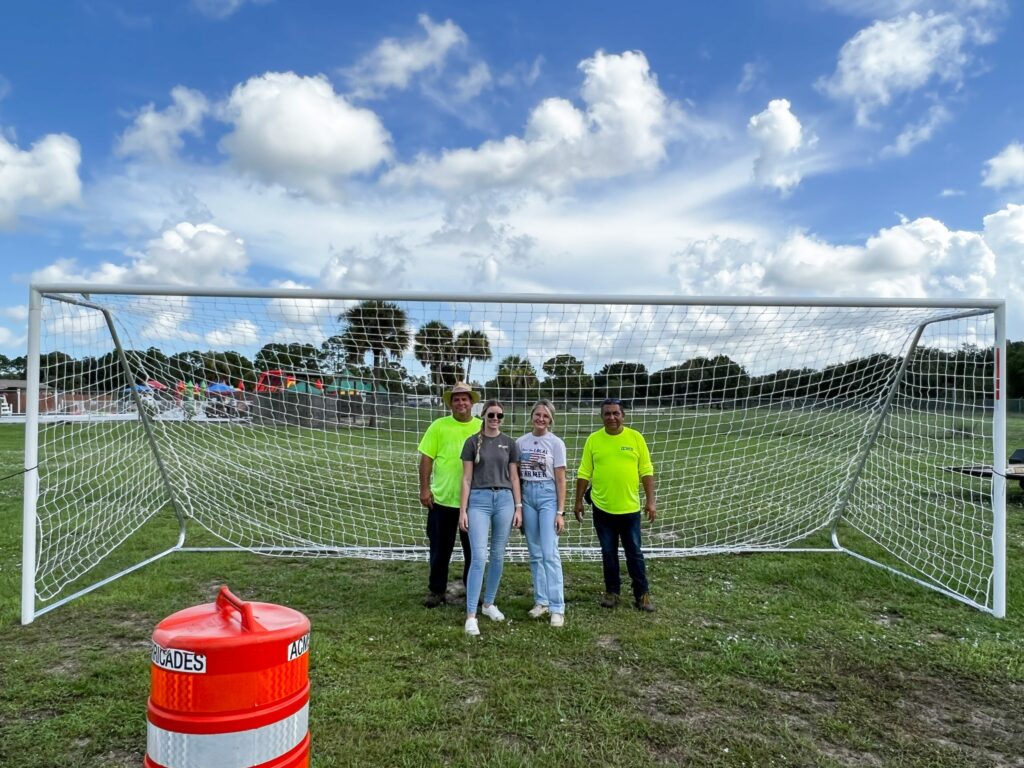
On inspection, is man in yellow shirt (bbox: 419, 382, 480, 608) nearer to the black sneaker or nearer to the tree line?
the black sneaker

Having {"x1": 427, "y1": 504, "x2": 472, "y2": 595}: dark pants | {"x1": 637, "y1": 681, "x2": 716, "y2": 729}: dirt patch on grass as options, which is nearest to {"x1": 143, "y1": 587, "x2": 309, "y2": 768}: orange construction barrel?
{"x1": 637, "y1": 681, "x2": 716, "y2": 729}: dirt patch on grass

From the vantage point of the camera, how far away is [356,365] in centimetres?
591

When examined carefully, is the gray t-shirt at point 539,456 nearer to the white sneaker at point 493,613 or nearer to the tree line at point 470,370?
the white sneaker at point 493,613

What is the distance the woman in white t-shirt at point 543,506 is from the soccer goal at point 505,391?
103 centimetres

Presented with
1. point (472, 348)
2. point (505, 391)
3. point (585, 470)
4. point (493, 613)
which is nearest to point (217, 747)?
point (493, 613)

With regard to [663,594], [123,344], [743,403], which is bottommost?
[663,594]

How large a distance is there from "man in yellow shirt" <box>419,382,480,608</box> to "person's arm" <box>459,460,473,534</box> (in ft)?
0.80

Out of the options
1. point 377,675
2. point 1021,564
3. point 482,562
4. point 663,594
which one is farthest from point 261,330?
point 1021,564

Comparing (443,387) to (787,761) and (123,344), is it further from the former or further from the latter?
(787,761)

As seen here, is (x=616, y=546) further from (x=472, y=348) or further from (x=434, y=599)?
(x=472, y=348)

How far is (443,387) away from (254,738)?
4661 millimetres

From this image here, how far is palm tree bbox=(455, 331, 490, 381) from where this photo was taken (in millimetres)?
5918

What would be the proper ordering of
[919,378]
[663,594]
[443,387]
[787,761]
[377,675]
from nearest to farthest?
1. [787,761]
2. [377,675]
3. [663,594]
4. [919,378]
5. [443,387]

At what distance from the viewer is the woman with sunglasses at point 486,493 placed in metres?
4.31
